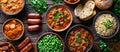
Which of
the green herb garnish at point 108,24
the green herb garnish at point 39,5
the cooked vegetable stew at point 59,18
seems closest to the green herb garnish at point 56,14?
the cooked vegetable stew at point 59,18

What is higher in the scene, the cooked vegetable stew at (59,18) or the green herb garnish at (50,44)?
the cooked vegetable stew at (59,18)

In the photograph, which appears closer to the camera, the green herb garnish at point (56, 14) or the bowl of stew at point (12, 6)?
the green herb garnish at point (56, 14)

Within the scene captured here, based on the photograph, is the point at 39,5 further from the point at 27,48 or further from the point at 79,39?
the point at 79,39

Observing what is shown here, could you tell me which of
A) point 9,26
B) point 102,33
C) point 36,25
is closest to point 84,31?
point 102,33

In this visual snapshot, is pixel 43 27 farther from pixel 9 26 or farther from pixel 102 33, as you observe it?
pixel 102 33

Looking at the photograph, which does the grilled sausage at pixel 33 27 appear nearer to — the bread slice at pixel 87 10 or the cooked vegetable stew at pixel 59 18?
the cooked vegetable stew at pixel 59 18

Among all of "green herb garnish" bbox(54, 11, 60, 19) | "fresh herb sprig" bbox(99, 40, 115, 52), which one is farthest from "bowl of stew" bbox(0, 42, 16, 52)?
"fresh herb sprig" bbox(99, 40, 115, 52)

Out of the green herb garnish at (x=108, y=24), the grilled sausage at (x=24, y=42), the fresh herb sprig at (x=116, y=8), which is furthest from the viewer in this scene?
the grilled sausage at (x=24, y=42)
